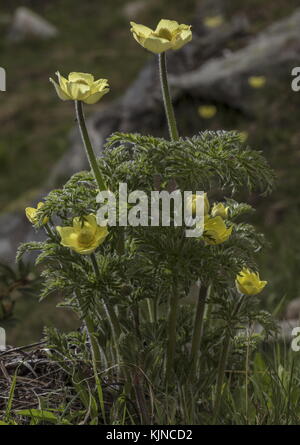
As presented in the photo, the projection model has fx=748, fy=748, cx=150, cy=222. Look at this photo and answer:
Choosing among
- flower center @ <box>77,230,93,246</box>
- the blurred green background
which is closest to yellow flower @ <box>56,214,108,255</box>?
flower center @ <box>77,230,93,246</box>

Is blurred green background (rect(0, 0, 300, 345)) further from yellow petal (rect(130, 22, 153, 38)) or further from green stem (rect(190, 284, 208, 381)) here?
Result: yellow petal (rect(130, 22, 153, 38))

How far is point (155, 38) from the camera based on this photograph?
1501mm

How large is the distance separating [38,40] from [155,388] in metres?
9.33

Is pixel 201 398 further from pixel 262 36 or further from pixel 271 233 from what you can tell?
pixel 262 36

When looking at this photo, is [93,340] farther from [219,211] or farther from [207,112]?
[207,112]

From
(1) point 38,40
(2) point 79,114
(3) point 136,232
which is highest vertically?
(1) point 38,40

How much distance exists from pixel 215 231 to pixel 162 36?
1.39 ft

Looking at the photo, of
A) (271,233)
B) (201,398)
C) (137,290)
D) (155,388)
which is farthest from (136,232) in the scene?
(271,233)

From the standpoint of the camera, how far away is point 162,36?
1.55m

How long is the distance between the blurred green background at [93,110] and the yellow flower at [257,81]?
0.05 meters

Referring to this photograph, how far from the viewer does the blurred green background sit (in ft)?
14.2

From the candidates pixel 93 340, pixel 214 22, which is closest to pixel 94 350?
pixel 93 340

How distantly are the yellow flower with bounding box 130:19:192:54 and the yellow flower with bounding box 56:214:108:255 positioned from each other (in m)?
0.37

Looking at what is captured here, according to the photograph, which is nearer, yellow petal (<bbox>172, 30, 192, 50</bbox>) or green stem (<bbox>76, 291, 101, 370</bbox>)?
yellow petal (<bbox>172, 30, 192, 50</bbox>)
